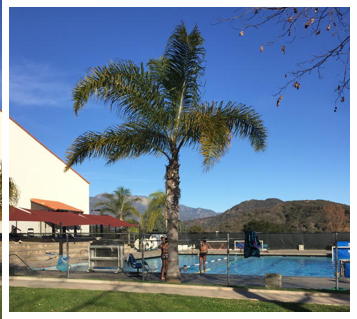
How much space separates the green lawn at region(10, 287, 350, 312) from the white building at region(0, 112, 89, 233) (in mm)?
26112

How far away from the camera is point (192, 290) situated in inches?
483

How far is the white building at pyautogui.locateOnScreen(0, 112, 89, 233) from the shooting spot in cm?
3728

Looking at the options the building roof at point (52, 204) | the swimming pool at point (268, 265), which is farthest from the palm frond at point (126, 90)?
the building roof at point (52, 204)

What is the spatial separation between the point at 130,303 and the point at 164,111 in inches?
270

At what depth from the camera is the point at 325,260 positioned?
30516mm

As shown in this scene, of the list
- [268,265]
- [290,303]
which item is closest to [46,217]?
[268,265]

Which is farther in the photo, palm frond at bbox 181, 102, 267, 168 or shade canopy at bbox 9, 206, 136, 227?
shade canopy at bbox 9, 206, 136, 227

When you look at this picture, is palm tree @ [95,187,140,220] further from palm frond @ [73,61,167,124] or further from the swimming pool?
palm frond @ [73,61,167,124]

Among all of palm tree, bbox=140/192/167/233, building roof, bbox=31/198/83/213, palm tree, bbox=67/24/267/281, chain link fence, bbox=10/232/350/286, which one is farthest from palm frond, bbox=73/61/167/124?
building roof, bbox=31/198/83/213

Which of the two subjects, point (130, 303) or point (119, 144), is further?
point (119, 144)

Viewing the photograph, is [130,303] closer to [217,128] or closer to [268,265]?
[217,128]

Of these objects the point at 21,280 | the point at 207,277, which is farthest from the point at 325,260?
the point at 21,280

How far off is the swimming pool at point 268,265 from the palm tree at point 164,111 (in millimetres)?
8554
